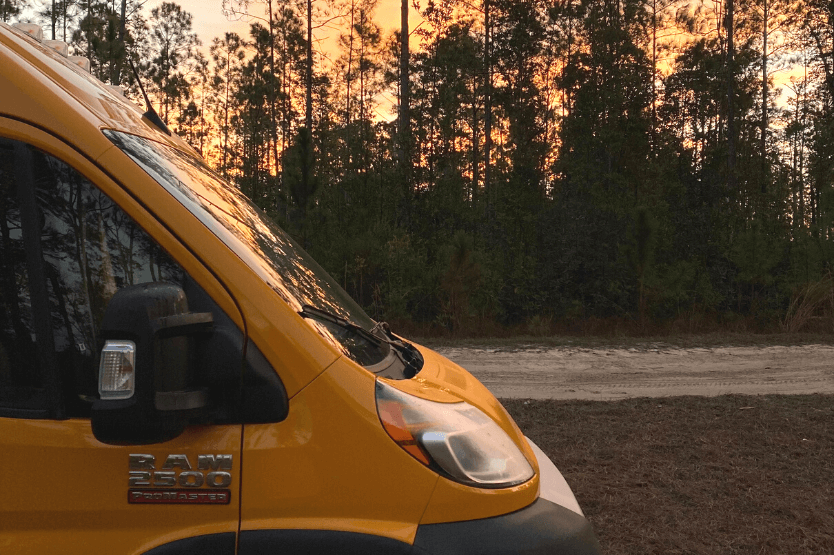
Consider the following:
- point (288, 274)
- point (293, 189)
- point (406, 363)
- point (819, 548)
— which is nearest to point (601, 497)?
point (819, 548)

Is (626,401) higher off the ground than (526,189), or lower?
lower

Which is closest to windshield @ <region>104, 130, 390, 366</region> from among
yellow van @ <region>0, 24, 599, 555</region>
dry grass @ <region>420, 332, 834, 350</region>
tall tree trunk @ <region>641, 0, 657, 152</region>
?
yellow van @ <region>0, 24, 599, 555</region>

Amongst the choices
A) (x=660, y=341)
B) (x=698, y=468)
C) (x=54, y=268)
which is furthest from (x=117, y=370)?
(x=660, y=341)

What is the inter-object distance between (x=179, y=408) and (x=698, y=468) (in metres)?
4.72

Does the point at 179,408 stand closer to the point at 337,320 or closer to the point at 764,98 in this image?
the point at 337,320

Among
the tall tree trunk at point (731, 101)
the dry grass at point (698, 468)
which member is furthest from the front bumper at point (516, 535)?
the tall tree trunk at point (731, 101)

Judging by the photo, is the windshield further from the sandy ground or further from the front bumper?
the sandy ground

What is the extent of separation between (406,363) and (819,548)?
304cm

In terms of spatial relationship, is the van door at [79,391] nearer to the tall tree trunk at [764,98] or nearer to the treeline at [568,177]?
the treeline at [568,177]

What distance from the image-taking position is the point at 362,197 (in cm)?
1797

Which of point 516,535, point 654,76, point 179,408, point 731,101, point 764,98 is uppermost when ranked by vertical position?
point 764,98

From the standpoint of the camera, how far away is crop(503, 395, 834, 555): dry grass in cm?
393

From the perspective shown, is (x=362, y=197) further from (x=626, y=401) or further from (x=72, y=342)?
(x=72, y=342)

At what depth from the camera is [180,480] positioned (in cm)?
151
